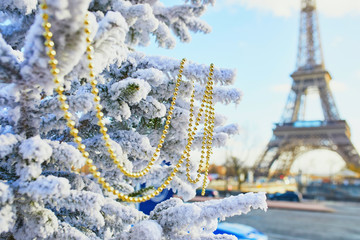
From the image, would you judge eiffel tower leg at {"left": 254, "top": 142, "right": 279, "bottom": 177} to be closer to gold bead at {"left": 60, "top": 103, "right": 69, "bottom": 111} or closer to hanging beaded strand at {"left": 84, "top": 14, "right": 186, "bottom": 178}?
hanging beaded strand at {"left": 84, "top": 14, "right": 186, "bottom": 178}

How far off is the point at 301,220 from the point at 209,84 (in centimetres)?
1367

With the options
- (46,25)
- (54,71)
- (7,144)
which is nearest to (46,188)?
(7,144)

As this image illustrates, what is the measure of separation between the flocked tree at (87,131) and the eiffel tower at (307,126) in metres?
31.1

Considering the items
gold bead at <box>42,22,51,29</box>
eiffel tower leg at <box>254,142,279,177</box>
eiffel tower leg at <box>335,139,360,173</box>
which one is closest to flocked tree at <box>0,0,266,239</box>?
gold bead at <box>42,22,51,29</box>

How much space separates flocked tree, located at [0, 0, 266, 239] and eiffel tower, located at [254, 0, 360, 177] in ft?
102

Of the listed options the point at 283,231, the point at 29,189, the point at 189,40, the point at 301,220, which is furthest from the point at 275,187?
the point at 29,189

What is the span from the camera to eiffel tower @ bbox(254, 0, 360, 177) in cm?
3108

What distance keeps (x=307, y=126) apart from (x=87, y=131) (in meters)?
32.5

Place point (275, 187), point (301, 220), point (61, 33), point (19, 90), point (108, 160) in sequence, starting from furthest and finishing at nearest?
point (275, 187) < point (301, 220) < point (108, 160) < point (19, 90) < point (61, 33)

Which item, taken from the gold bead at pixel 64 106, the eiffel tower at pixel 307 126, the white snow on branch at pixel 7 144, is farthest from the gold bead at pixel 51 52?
the eiffel tower at pixel 307 126

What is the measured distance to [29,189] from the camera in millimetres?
1063

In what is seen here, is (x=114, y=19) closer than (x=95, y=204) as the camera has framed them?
Yes

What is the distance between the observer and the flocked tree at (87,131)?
1.00 m

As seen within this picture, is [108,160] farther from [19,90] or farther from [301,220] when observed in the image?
[301,220]
